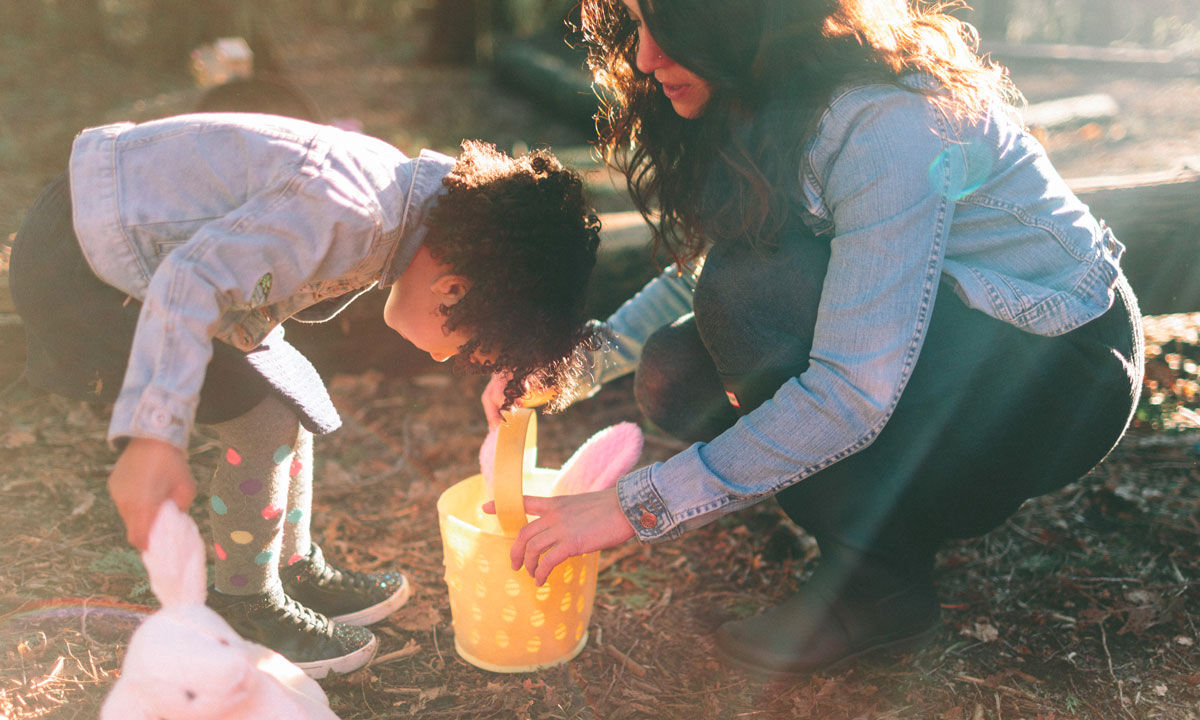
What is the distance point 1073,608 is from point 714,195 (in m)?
1.15

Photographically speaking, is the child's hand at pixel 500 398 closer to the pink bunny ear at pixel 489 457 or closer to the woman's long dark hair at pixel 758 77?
the pink bunny ear at pixel 489 457

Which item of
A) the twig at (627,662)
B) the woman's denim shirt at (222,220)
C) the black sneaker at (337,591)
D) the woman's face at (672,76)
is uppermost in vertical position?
the woman's face at (672,76)

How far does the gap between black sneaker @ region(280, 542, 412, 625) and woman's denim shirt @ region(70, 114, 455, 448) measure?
57cm

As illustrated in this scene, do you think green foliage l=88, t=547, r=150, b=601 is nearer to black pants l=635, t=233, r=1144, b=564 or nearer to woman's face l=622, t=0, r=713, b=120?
black pants l=635, t=233, r=1144, b=564

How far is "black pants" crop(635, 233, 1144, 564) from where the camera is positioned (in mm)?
1490

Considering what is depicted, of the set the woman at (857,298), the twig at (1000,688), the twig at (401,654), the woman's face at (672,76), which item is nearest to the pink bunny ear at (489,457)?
the woman at (857,298)

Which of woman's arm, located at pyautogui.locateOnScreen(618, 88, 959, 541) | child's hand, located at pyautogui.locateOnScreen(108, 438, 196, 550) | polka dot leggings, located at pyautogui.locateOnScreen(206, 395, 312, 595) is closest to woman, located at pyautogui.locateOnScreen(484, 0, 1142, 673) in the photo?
woman's arm, located at pyautogui.locateOnScreen(618, 88, 959, 541)

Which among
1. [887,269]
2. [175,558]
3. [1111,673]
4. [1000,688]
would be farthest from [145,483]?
[1111,673]

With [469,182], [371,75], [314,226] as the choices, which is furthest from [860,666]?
[371,75]

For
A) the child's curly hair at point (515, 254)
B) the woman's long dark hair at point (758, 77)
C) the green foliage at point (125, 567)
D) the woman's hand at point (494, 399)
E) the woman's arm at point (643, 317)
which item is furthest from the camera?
the woman's arm at point (643, 317)

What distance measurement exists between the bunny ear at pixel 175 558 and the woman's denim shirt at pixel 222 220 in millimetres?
107

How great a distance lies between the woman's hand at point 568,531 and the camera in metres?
1.41

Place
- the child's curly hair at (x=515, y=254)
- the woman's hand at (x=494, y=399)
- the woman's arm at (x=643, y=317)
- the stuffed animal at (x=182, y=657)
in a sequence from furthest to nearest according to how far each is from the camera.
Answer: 1. the woman's arm at (x=643, y=317)
2. the woman's hand at (x=494, y=399)
3. the child's curly hair at (x=515, y=254)
4. the stuffed animal at (x=182, y=657)

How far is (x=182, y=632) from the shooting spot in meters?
1.09
